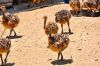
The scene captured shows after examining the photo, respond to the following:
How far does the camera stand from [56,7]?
82.0 ft

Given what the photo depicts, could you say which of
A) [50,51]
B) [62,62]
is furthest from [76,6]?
[62,62]

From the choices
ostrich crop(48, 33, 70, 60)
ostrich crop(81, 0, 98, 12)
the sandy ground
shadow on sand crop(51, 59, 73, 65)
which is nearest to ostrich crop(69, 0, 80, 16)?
ostrich crop(81, 0, 98, 12)

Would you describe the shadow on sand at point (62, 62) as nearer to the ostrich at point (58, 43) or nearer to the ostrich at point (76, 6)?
the ostrich at point (58, 43)

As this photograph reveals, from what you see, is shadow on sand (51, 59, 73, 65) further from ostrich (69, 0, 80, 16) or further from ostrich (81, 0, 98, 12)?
ostrich (81, 0, 98, 12)

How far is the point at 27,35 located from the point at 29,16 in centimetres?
509

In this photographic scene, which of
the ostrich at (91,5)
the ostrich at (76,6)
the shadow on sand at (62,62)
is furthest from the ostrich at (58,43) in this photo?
the ostrich at (91,5)

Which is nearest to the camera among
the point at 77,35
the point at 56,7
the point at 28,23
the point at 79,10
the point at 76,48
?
the point at 76,48

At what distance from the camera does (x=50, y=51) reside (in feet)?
45.5

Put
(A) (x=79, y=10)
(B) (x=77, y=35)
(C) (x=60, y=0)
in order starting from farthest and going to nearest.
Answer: (C) (x=60, y=0), (A) (x=79, y=10), (B) (x=77, y=35)

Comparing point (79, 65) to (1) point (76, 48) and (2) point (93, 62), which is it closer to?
(2) point (93, 62)

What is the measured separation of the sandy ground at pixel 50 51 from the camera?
1251 centimetres

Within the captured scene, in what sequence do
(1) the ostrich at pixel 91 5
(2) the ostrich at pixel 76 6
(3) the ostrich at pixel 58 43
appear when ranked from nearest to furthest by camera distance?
1. (3) the ostrich at pixel 58 43
2. (2) the ostrich at pixel 76 6
3. (1) the ostrich at pixel 91 5

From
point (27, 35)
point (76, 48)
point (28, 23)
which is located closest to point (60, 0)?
point (28, 23)

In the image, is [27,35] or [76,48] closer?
[76,48]
